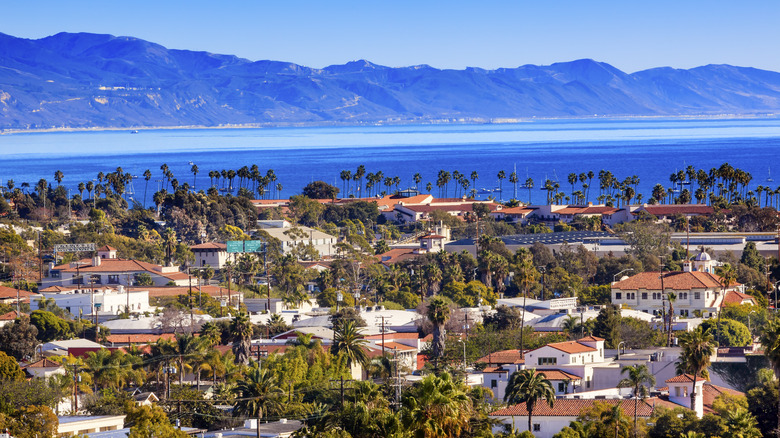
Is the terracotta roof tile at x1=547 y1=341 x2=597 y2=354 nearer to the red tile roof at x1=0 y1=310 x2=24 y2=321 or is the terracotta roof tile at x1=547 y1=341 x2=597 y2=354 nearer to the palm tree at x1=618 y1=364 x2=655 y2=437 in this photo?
the palm tree at x1=618 y1=364 x2=655 y2=437

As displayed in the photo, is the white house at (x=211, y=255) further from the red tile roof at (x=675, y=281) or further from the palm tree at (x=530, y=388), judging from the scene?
the palm tree at (x=530, y=388)

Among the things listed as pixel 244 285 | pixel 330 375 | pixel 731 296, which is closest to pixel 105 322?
pixel 244 285

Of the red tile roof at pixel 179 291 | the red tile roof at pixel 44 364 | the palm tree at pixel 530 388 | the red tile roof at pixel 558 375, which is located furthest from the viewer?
the red tile roof at pixel 179 291

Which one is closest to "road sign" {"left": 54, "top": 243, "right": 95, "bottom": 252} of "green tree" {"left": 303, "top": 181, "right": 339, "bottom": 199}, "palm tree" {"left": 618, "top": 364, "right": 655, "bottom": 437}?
"green tree" {"left": 303, "top": 181, "right": 339, "bottom": 199}

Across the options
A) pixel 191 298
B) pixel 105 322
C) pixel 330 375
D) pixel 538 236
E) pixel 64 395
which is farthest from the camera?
pixel 538 236

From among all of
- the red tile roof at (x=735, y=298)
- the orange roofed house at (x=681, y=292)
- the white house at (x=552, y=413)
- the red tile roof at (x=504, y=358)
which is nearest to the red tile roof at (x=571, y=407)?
the white house at (x=552, y=413)

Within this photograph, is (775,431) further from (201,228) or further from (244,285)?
(201,228)
